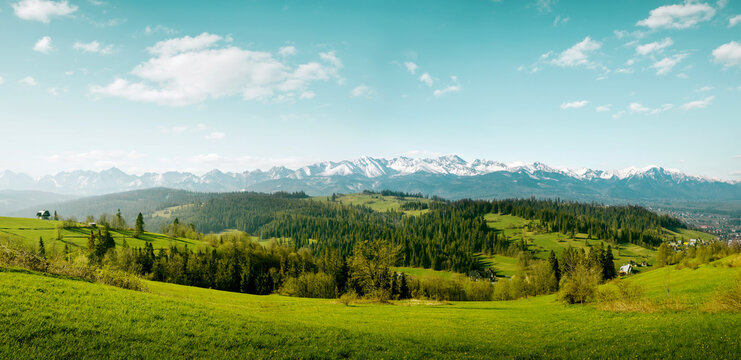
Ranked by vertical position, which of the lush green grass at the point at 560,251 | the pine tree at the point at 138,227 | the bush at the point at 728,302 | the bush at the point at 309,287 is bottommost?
the lush green grass at the point at 560,251

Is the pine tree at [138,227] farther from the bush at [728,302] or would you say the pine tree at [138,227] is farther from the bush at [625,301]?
the bush at [728,302]

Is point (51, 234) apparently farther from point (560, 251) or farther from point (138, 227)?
point (560, 251)

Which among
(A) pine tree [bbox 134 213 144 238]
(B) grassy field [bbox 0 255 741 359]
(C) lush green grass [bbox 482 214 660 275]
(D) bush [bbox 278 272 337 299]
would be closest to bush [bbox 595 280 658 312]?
(B) grassy field [bbox 0 255 741 359]

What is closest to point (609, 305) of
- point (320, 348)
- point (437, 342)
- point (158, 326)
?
point (437, 342)

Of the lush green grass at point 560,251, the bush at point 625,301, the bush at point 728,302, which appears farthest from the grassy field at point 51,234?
the lush green grass at point 560,251

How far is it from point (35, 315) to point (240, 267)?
82.1 m

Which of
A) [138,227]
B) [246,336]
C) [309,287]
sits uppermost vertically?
[246,336]

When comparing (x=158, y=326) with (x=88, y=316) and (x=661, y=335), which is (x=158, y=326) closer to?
(x=88, y=316)

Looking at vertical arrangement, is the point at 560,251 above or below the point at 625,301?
below

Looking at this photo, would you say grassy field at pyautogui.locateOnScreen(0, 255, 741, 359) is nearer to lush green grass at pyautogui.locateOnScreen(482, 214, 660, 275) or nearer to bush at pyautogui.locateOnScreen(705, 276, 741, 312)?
bush at pyautogui.locateOnScreen(705, 276, 741, 312)

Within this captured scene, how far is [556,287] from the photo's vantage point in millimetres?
94688

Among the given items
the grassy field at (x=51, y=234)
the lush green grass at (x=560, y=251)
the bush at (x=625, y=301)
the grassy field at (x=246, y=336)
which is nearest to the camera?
the grassy field at (x=246, y=336)

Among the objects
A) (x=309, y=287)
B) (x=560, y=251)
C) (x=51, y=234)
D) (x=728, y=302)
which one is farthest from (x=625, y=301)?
(x=560, y=251)

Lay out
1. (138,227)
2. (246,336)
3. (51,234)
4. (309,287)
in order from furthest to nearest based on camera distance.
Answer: (138,227) < (51,234) < (309,287) < (246,336)
